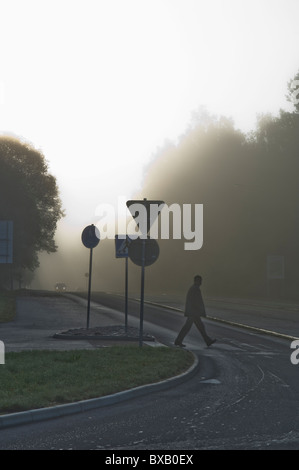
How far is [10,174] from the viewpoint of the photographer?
5781 centimetres

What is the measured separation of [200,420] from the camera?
904 centimetres

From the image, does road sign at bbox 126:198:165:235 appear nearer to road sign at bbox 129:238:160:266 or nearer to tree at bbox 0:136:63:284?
road sign at bbox 129:238:160:266

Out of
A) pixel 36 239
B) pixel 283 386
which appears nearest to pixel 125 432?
pixel 283 386

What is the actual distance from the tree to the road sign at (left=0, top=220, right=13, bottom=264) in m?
37.8

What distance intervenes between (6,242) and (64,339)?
125 inches

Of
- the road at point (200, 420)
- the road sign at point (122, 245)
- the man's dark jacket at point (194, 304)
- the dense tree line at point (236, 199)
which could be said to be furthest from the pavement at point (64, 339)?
the dense tree line at point (236, 199)

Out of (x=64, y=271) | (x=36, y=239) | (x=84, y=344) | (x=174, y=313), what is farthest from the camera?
(x=64, y=271)

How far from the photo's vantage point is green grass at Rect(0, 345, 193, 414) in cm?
1020

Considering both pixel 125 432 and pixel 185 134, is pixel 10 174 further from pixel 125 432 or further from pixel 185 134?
pixel 125 432

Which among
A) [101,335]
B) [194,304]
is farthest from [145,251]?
[101,335]

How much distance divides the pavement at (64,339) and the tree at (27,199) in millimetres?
25005

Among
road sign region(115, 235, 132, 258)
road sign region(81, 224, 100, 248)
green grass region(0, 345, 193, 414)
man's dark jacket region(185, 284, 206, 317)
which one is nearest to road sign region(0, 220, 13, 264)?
road sign region(81, 224, 100, 248)

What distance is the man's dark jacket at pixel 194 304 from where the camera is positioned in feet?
62.4

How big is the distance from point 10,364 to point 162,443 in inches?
238
